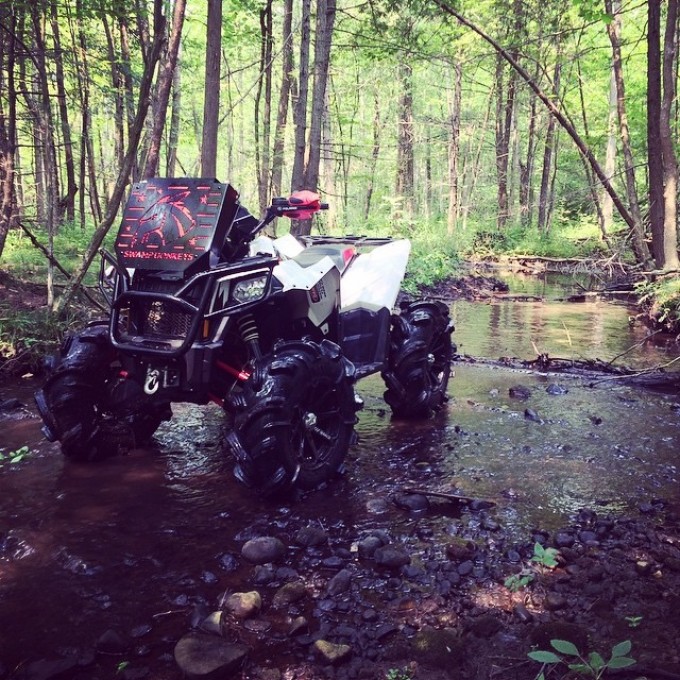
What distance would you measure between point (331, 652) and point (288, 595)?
0.43m

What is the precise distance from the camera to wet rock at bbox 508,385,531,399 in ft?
19.3

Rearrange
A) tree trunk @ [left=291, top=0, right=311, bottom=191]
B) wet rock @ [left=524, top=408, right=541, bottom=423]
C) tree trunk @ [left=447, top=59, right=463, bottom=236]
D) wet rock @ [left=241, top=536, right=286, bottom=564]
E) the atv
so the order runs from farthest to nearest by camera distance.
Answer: tree trunk @ [left=447, top=59, right=463, bottom=236] → tree trunk @ [left=291, top=0, right=311, bottom=191] → wet rock @ [left=524, top=408, right=541, bottom=423] → the atv → wet rock @ [left=241, top=536, right=286, bottom=564]

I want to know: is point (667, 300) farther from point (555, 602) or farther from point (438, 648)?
point (438, 648)

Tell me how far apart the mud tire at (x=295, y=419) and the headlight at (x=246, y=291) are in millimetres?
384

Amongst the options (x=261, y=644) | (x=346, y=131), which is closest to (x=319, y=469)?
(x=261, y=644)

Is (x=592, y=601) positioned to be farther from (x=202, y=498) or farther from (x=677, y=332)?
(x=677, y=332)

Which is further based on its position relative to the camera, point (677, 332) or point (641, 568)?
point (677, 332)

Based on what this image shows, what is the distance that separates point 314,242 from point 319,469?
102 inches

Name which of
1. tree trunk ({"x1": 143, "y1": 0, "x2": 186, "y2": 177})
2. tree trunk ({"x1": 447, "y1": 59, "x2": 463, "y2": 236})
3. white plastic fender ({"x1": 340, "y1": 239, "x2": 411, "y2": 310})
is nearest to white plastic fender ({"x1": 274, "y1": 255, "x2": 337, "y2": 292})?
white plastic fender ({"x1": 340, "y1": 239, "x2": 411, "y2": 310})

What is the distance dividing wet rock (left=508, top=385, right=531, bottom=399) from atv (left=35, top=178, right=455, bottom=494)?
2.33 meters

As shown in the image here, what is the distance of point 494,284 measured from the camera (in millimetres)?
14906

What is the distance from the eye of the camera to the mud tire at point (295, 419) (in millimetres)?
3266

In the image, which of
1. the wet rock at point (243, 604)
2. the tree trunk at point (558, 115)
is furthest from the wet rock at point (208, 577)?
the tree trunk at point (558, 115)

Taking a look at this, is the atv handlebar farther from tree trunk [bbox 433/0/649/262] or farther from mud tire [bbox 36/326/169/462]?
tree trunk [bbox 433/0/649/262]
